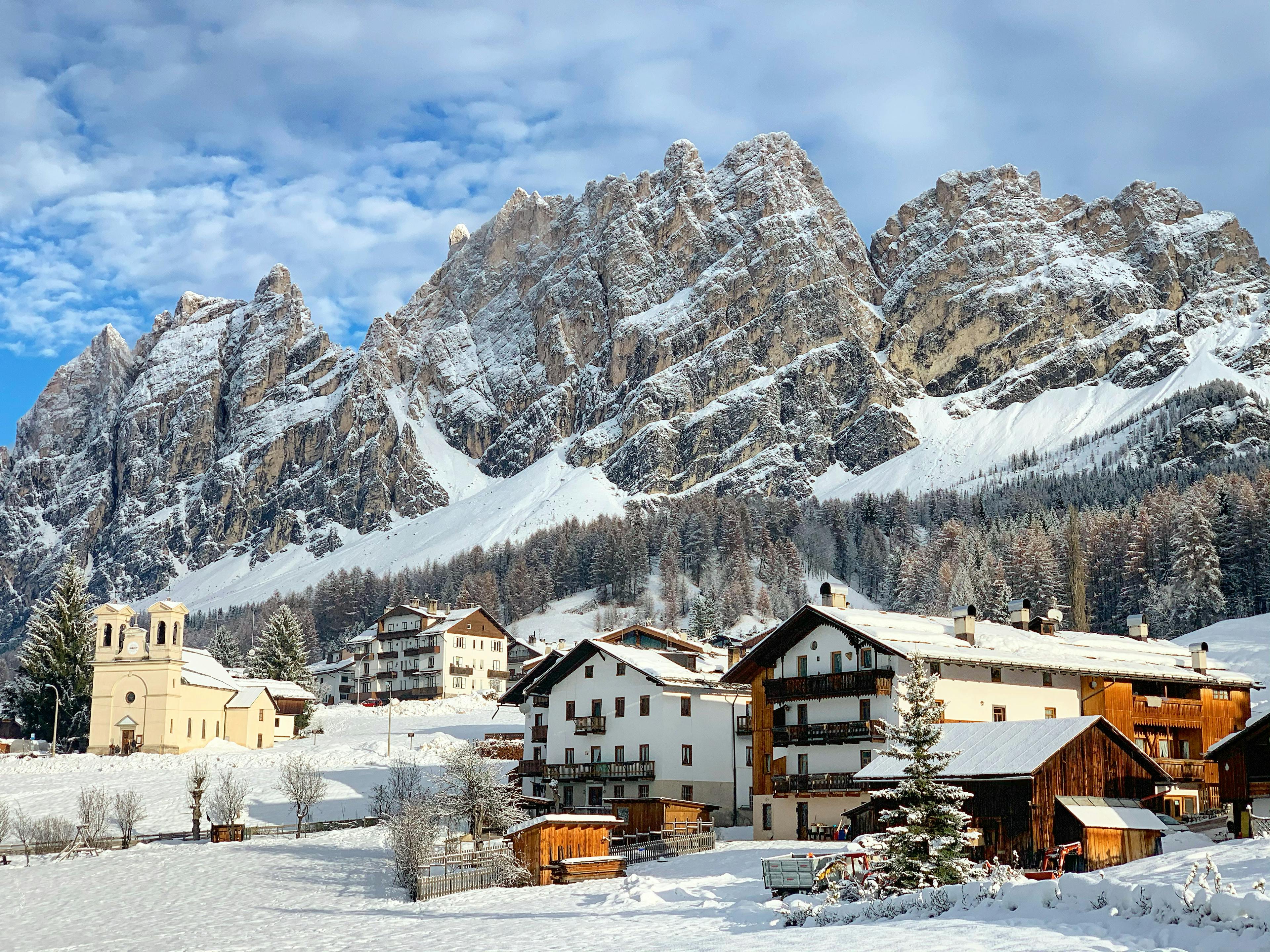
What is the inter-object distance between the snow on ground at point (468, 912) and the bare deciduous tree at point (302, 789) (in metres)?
2.36

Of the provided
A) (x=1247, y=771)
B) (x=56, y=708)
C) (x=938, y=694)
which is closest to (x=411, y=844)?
(x=938, y=694)

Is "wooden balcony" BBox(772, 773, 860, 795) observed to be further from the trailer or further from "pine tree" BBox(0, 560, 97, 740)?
"pine tree" BBox(0, 560, 97, 740)

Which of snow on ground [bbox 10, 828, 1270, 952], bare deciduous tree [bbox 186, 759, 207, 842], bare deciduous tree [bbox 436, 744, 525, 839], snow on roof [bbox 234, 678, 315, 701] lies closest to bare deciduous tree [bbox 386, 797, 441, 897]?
snow on ground [bbox 10, 828, 1270, 952]

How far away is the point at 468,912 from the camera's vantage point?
36.5 m

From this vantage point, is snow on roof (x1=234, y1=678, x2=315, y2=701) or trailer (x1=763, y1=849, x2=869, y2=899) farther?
snow on roof (x1=234, y1=678, x2=315, y2=701)

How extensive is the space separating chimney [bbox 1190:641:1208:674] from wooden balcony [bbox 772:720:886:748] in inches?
819

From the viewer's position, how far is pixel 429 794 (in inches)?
2468

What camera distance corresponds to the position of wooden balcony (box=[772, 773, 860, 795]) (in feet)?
169

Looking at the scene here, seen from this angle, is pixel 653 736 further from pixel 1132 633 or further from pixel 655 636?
pixel 1132 633

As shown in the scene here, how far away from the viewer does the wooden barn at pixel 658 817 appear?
169ft

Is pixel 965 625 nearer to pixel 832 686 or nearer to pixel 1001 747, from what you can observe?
pixel 832 686

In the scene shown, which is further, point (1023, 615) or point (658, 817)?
point (1023, 615)

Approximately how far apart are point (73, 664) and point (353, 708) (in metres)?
26.0

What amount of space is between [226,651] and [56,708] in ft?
158
